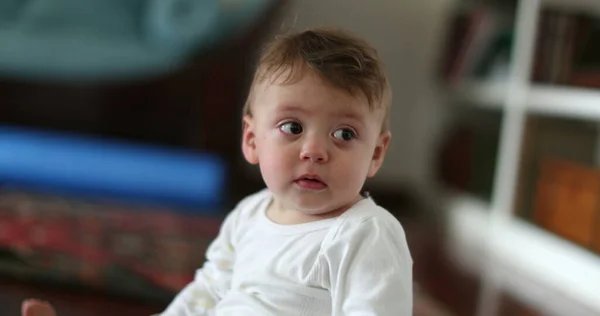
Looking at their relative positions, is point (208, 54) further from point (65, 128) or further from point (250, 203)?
point (250, 203)

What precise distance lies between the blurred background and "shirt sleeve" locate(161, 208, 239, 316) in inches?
25.3

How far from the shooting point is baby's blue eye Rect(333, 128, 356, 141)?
29.0 inches

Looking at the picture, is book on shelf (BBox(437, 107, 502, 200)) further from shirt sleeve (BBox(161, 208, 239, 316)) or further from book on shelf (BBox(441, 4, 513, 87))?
shirt sleeve (BBox(161, 208, 239, 316))

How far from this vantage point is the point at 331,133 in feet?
2.42

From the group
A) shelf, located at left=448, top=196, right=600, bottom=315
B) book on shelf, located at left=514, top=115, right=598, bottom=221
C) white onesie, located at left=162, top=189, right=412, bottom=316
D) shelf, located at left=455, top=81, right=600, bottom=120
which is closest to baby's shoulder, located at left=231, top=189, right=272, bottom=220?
white onesie, located at left=162, top=189, right=412, bottom=316

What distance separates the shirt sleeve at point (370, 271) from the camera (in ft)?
2.22

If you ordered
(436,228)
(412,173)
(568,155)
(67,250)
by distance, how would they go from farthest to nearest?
1. (412,173)
2. (436,228)
3. (568,155)
4. (67,250)

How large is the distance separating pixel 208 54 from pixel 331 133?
1534mm

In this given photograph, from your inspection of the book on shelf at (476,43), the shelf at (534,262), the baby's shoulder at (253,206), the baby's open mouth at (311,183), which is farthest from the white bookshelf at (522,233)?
the baby's open mouth at (311,183)

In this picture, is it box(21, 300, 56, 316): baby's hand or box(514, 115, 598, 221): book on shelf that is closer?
box(21, 300, 56, 316): baby's hand

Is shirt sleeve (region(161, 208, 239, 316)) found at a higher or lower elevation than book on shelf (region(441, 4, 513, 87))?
lower

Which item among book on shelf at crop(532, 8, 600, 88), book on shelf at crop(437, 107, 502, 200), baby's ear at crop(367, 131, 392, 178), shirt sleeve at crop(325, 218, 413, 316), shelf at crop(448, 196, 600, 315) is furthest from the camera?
book on shelf at crop(437, 107, 502, 200)

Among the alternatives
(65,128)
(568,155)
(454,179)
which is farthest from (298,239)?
Answer: (454,179)

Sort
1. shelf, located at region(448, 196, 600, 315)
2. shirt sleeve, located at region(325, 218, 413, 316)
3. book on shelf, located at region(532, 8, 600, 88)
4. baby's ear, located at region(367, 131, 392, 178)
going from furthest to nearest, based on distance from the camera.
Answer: book on shelf, located at region(532, 8, 600, 88) → shelf, located at region(448, 196, 600, 315) → baby's ear, located at region(367, 131, 392, 178) → shirt sleeve, located at region(325, 218, 413, 316)
